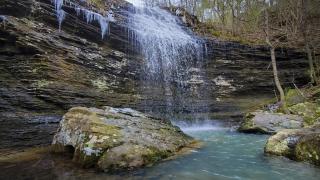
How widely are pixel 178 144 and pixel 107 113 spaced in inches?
77.9

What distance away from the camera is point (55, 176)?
20.7ft

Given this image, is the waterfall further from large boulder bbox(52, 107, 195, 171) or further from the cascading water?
large boulder bbox(52, 107, 195, 171)

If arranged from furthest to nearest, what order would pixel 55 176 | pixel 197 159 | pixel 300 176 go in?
1. pixel 197 159
2. pixel 55 176
3. pixel 300 176

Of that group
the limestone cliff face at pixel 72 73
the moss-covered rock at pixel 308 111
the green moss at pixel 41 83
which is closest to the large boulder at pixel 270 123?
the moss-covered rock at pixel 308 111

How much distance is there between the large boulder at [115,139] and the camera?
679 centimetres

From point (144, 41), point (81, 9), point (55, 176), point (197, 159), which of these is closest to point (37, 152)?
point (55, 176)

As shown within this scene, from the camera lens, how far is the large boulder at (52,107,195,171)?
6.79 metres

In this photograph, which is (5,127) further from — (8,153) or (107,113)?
(107,113)

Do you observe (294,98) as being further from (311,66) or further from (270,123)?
(270,123)

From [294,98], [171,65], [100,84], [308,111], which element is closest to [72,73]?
[100,84]

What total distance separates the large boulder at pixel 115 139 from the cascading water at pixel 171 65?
614 centimetres

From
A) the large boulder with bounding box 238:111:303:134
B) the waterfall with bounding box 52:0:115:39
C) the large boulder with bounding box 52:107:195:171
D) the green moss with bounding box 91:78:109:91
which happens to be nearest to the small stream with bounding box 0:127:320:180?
the large boulder with bounding box 52:107:195:171

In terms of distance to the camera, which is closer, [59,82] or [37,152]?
[37,152]

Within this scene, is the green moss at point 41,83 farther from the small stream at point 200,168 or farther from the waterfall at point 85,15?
the small stream at point 200,168
